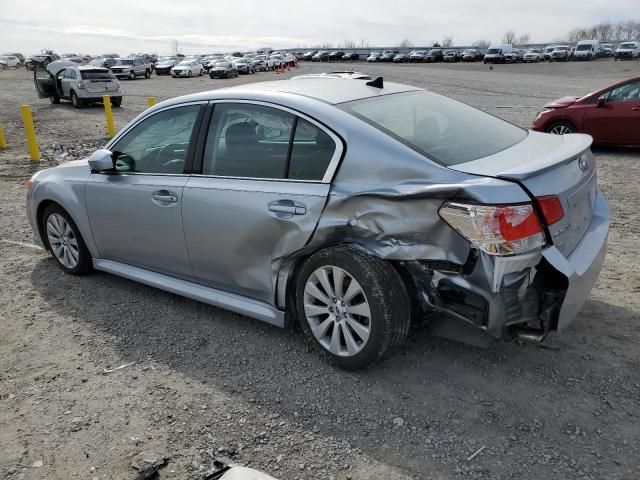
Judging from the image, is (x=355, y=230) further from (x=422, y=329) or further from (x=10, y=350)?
(x=10, y=350)

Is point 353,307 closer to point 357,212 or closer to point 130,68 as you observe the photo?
point 357,212

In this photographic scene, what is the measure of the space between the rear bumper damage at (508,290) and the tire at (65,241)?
3106 mm

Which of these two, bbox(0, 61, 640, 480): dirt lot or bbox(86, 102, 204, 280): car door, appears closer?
bbox(0, 61, 640, 480): dirt lot

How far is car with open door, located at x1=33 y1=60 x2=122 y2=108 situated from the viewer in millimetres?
21578

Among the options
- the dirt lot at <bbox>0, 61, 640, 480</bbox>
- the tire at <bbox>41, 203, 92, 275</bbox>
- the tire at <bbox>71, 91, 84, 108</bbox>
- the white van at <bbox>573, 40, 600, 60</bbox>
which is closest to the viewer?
the dirt lot at <bbox>0, 61, 640, 480</bbox>

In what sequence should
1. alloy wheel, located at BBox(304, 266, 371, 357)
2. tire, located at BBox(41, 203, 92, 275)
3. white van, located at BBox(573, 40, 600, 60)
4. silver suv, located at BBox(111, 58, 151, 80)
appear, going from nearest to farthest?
alloy wheel, located at BBox(304, 266, 371, 357) < tire, located at BBox(41, 203, 92, 275) < silver suv, located at BBox(111, 58, 151, 80) < white van, located at BBox(573, 40, 600, 60)

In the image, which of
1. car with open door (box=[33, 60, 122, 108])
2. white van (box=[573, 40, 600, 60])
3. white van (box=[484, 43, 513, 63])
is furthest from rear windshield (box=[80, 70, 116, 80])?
white van (box=[573, 40, 600, 60])

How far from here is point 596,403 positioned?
302 cm

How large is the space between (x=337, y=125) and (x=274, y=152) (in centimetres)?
49

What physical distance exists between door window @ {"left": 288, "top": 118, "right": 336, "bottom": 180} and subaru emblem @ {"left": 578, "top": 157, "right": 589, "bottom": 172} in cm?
147

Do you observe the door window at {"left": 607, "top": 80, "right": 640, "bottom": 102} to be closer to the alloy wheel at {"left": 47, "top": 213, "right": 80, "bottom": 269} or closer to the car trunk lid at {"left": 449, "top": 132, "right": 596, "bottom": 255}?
the car trunk lid at {"left": 449, "top": 132, "right": 596, "bottom": 255}

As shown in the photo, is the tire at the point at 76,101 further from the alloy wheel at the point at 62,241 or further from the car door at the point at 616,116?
the alloy wheel at the point at 62,241

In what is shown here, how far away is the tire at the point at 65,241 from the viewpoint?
4.88 metres

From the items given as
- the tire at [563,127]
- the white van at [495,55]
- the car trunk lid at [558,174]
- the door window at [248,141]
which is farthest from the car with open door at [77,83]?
the white van at [495,55]
